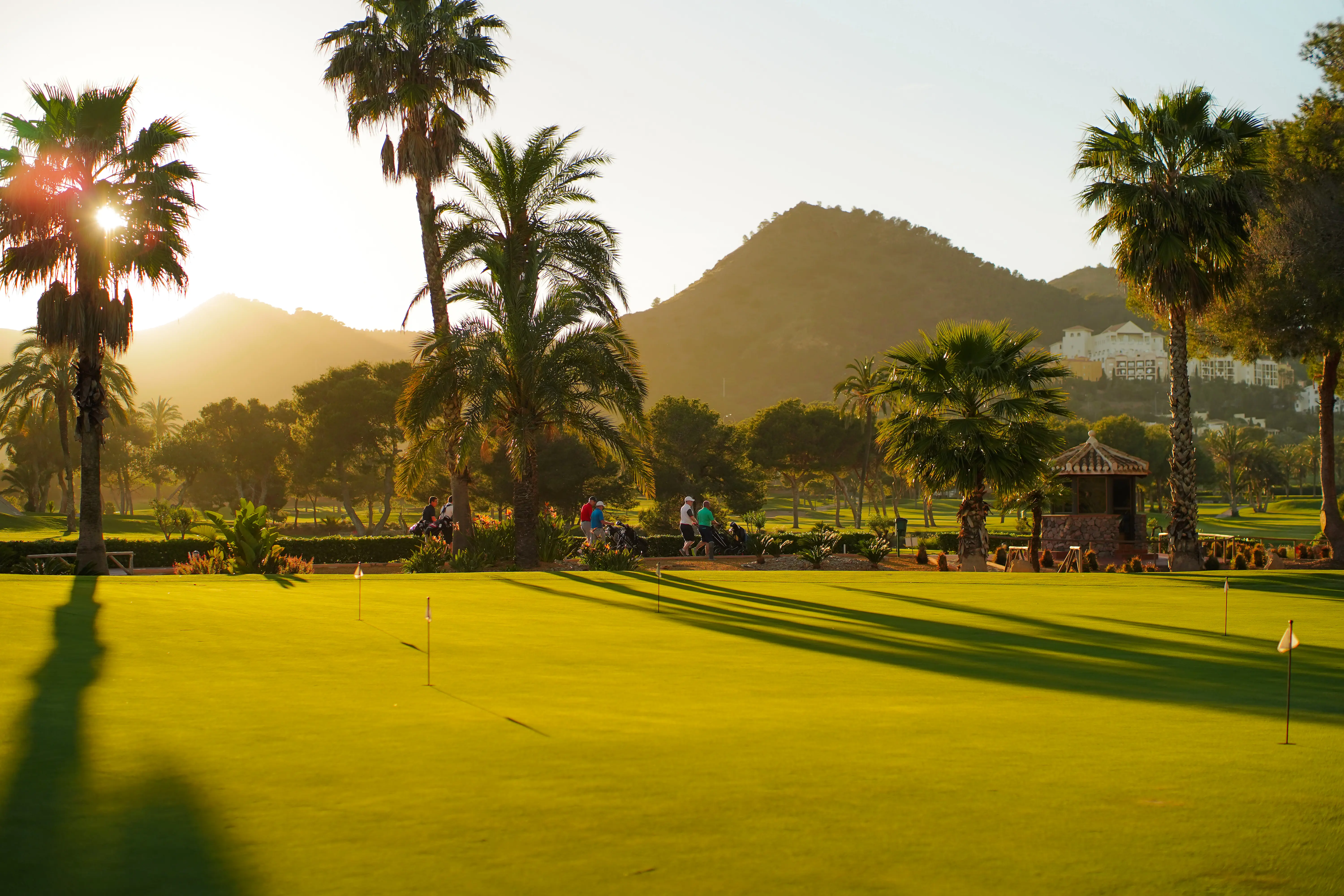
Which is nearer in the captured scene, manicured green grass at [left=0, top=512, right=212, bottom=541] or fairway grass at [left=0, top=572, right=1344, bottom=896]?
fairway grass at [left=0, top=572, right=1344, bottom=896]

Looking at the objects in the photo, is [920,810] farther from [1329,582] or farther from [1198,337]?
[1198,337]

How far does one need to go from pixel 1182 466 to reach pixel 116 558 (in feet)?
98.1

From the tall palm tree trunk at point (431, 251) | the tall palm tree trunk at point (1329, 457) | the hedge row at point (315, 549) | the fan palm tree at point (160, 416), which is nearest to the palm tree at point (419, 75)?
the tall palm tree trunk at point (431, 251)

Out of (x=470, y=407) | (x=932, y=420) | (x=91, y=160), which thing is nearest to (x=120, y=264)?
(x=91, y=160)

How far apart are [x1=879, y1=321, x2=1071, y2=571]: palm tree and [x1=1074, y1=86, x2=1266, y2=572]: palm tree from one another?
3.22 metres

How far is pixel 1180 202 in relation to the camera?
26.5m

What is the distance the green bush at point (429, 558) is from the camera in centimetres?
2714

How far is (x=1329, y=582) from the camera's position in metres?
21.5

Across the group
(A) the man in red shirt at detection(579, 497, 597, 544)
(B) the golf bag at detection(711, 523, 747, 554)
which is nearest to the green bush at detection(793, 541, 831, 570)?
(B) the golf bag at detection(711, 523, 747, 554)

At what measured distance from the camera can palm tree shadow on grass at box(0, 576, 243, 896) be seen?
12.2 ft

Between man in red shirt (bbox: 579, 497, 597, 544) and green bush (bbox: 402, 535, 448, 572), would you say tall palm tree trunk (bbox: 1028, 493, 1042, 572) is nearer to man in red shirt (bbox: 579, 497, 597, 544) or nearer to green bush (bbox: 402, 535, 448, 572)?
man in red shirt (bbox: 579, 497, 597, 544)

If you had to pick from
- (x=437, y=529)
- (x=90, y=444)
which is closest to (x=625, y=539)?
(x=437, y=529)

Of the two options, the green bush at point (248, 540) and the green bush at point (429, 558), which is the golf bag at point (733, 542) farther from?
the green bush at point (248, 540)

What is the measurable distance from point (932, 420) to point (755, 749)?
24.0 meters
